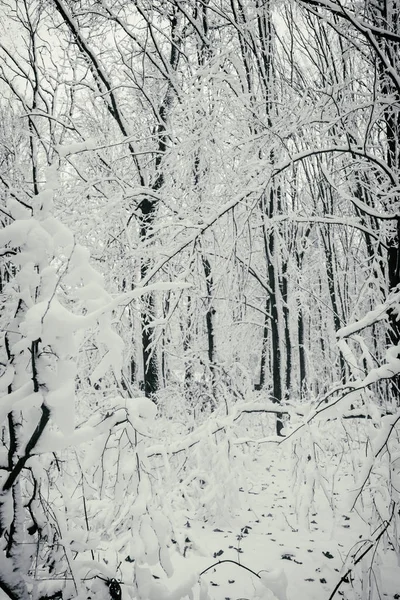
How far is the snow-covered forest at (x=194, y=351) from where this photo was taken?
4.30ft

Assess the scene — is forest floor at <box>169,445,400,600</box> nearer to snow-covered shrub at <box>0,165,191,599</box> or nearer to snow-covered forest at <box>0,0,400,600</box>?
snow-covered forest at <box>0,0,400,600</box>

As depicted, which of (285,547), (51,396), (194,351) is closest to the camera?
(51,396)

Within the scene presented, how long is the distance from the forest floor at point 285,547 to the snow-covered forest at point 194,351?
0.10 ft

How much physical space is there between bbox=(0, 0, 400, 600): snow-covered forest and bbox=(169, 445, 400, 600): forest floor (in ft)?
0.10

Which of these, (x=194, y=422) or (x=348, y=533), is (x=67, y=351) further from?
(x=348, y=533)

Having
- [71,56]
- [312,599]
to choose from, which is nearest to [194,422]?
[312,599]

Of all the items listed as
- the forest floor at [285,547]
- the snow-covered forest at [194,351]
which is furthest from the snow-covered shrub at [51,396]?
the forest floor at [285,547]

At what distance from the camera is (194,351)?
607 centimetres

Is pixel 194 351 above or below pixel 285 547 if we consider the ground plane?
above

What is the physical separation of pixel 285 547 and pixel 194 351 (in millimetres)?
3144

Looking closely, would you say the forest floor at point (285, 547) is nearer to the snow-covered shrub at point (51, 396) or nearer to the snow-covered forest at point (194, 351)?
the snow-covered forest at point (194, 351)

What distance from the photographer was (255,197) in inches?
113

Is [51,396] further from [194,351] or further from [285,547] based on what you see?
[194,351]

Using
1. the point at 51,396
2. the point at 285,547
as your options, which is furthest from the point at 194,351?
the point at 51,396
